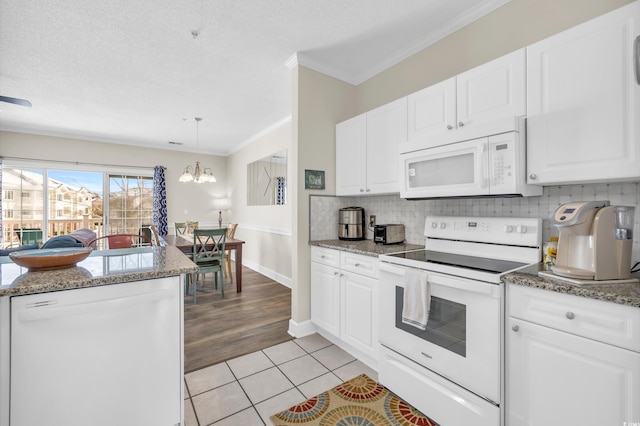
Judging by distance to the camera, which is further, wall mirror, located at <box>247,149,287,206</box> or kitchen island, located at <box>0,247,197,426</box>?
wall mirror, located at <box>247,149,287,206</box>

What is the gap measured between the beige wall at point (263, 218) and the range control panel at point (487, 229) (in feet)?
8.04

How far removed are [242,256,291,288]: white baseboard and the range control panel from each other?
2798mm

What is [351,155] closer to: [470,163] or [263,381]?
[470,163]

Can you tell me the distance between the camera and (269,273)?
4.98 meters

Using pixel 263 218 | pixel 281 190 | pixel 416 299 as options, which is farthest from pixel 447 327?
pixel 263 218

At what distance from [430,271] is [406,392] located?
0.80 meters

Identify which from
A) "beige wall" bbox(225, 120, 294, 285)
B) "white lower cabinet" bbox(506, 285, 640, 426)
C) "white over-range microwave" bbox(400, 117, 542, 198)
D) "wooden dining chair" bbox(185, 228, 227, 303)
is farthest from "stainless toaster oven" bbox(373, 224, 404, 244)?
"wooden dining chair" bbox(185, 228, 227, 303)

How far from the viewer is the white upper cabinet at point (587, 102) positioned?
1.29m

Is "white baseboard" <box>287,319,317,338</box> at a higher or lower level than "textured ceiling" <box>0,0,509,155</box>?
lower

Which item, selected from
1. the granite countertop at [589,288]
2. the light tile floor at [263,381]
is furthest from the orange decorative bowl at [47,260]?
the granite countertop at [589,288]

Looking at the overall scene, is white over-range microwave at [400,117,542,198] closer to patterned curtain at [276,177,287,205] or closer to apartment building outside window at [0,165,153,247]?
patterned curtain at [276,177,287,205]

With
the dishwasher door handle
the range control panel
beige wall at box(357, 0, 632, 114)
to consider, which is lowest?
the dishwasher door handle

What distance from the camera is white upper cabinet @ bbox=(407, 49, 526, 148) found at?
5.42ft

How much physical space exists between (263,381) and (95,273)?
1.32 meters
